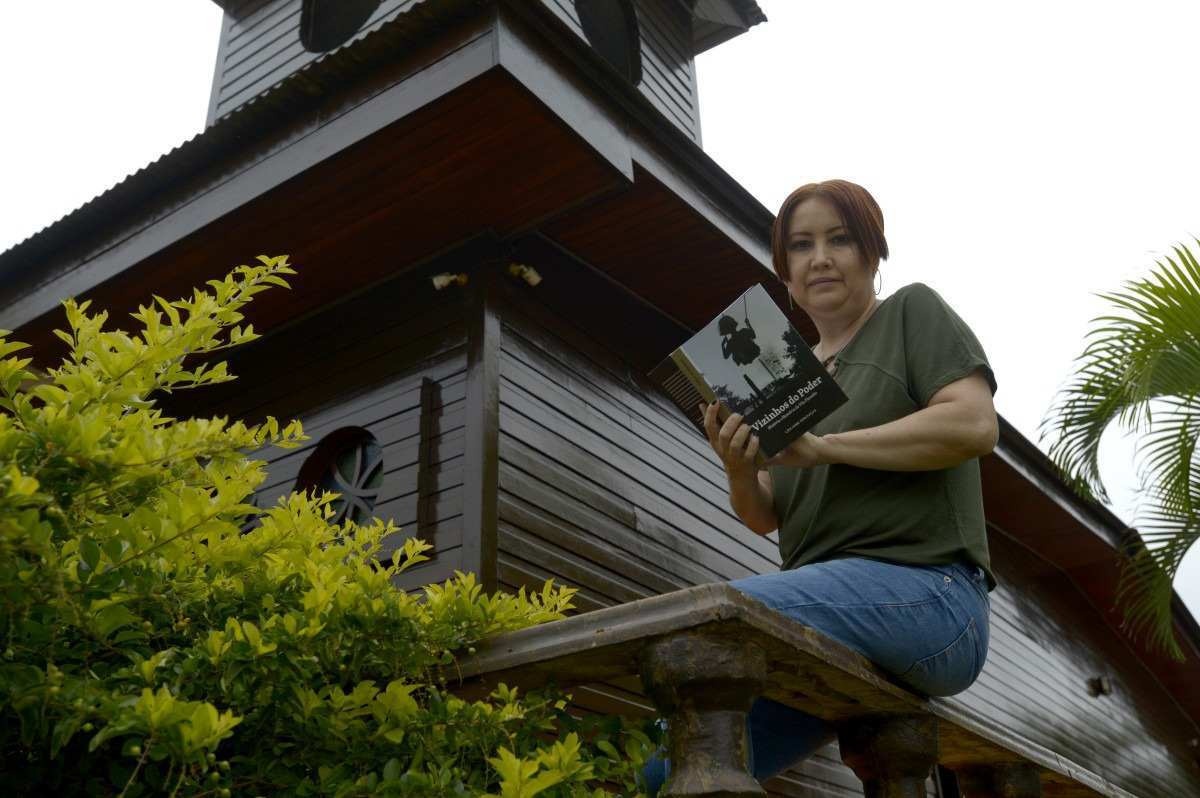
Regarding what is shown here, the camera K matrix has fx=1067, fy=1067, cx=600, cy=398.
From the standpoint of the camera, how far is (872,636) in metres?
2.18

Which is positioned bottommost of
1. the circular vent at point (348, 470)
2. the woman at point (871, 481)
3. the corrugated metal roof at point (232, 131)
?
the woman at point (871, 481)

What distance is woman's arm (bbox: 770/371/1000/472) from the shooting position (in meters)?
2.19

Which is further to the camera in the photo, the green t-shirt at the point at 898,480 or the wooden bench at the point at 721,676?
the green t-shirt at the point at 898,480

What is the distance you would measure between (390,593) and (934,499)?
118 centimetres

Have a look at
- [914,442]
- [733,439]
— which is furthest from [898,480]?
[733,439]

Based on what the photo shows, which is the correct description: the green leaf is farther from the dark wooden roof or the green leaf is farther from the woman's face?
the dark wooden roof

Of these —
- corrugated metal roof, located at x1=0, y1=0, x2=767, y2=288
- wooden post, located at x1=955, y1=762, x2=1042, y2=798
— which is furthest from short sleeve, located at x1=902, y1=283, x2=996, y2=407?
corrugated metal roof, located at x1=0, y1=0, x2=767, y2=288

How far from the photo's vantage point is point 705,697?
1.94 meters

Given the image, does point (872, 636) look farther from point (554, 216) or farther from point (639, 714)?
point (554, 216)

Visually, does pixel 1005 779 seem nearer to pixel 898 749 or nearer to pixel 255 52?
pixel 898 749

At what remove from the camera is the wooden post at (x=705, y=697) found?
1905 millimetres

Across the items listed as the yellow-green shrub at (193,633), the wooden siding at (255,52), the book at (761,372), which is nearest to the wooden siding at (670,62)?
the wooden siding at (255,52)

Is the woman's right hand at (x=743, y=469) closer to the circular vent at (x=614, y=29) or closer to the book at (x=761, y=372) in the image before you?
the book at (x=761, y=372)

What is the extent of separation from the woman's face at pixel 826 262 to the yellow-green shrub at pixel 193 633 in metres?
1.05
